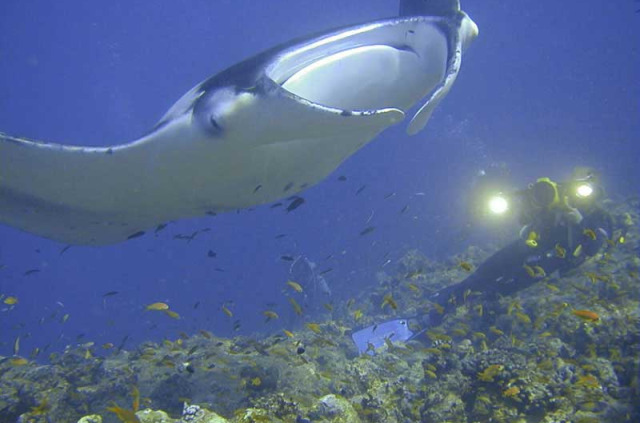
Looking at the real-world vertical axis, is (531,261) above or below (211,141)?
above

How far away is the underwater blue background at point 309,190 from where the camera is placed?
100 feet

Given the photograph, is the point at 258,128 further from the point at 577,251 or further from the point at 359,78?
the point at 577,251

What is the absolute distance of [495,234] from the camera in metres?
23.7

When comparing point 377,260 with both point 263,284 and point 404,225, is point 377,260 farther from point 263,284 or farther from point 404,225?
point 263,284

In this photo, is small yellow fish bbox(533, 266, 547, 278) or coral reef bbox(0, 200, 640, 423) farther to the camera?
small yellow fish bbox(533, 266, 547, 278)

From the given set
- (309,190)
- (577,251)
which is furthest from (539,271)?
(309,190)

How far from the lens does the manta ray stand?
7.64ft

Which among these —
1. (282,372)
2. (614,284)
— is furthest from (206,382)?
(614,284)

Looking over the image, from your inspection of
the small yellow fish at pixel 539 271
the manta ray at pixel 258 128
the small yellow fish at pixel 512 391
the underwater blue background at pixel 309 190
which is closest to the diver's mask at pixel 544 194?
the small yellow fish at pixel 539 271

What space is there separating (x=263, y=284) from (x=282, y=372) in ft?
134

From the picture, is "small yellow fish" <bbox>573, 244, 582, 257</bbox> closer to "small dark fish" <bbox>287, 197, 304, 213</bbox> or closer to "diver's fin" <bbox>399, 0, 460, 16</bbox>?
"small dark fish" <bbox>287, 197, 304, 213</bbox>

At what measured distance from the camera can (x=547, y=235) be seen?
7297 mm

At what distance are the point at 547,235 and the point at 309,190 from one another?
149 ft

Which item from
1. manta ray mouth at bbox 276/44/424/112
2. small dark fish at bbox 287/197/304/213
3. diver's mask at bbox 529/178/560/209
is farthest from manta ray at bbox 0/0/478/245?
diver's mask at bbox 529/178/560/209
